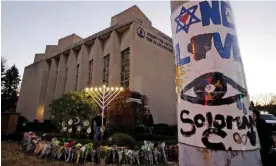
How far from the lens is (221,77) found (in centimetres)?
198

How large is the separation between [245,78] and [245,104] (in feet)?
1.16

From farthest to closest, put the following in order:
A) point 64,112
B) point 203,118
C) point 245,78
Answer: point 64,112 < point 245,78 < point 203,118

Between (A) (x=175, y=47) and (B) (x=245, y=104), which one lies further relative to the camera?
(A) (x=175, y=47)

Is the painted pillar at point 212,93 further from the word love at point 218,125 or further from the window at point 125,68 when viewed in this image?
the window at point 125,68

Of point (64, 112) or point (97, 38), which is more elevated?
point (97, 38)

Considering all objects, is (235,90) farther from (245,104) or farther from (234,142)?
(234,142)

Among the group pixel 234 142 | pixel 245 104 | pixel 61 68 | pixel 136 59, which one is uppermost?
pixel 61 68

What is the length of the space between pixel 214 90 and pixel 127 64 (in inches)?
767

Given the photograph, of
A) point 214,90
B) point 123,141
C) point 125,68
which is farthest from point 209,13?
point 125,68

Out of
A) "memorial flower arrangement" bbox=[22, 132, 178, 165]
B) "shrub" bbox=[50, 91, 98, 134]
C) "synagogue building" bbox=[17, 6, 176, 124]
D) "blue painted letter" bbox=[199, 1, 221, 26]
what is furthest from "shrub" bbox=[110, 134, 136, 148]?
"synagogue building" bbox=[17, 6, 176, 124]

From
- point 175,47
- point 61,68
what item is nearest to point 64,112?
point 175,47

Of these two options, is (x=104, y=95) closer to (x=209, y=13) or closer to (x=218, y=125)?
(x=209, y=13)

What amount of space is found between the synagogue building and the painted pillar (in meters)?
16.5

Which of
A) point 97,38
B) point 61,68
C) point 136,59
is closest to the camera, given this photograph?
point 136,59
